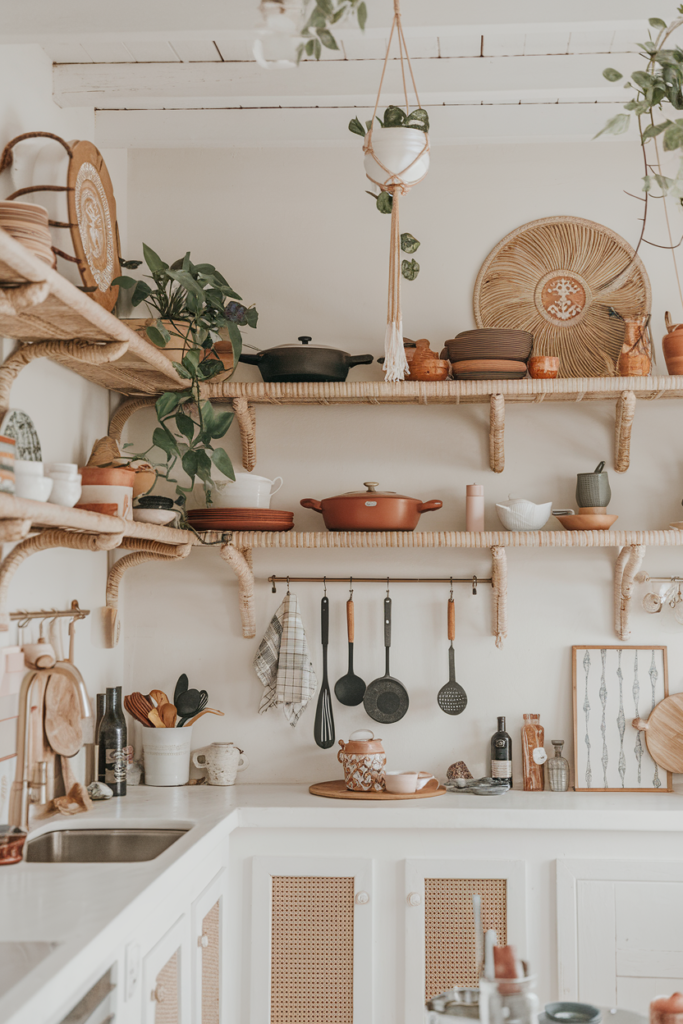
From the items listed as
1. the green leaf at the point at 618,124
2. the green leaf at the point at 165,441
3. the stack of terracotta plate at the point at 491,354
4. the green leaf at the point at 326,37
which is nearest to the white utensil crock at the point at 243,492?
the green leaf at the point at 165,441

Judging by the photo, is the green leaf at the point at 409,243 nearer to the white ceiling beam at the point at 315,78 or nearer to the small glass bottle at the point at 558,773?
the white ceiling beam at the point at 315,78

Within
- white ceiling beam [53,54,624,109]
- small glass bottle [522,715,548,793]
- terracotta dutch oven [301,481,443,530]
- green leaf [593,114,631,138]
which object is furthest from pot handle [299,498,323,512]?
green leaf [593,114,631,138]

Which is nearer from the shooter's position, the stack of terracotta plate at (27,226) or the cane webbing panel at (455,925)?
the stack of terracotta plate at (27,226)

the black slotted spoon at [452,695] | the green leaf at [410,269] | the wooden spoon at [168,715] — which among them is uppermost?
the green leaf at [410,269]

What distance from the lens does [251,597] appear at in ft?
9.45

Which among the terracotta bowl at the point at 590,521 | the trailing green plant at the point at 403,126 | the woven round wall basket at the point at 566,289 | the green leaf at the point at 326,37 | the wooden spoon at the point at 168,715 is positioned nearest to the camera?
the green leaf at the point at 326,37

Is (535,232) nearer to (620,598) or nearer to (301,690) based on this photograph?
(620,598)

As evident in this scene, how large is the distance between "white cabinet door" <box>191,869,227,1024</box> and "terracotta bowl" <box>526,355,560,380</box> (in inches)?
65.1

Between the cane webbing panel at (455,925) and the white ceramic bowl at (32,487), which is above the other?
the white ceramic bowl at (32,487)

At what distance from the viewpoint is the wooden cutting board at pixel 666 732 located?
2799 millimetres

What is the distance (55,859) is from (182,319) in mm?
1483

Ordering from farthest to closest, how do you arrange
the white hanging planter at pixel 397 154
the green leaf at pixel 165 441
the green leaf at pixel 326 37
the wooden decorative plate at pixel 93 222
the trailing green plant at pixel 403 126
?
1. the green leaf at pixel 165 441
2. the wooden decorative plate at pixel 93 222
3. the trailing green plant at pixel 403 126
4. the white hanging planter at pixel 397 154
5. the green leaf at pixel 326 37

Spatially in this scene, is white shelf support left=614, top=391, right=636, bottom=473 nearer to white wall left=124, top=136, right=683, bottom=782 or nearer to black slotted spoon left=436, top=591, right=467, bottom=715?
white wall left=124, top=136, right=683, bottom=782

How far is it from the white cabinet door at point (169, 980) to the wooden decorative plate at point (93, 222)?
1515mm
